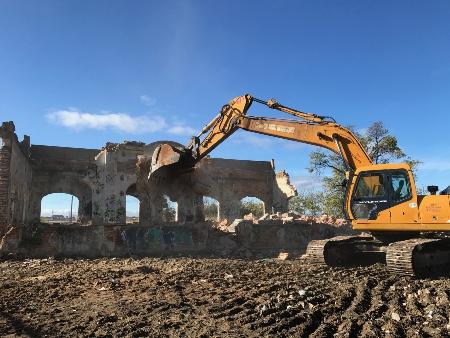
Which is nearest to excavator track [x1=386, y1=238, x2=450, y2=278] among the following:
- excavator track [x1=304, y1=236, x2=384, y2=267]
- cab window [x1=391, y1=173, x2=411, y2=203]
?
cab window [x1=391, y1=173, x2=411, y2=203]

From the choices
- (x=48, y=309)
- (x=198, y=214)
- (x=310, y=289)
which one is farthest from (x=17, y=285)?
(x=198, y=214)

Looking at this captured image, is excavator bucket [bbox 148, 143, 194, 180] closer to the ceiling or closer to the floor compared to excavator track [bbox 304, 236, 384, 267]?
closer to the ceiling

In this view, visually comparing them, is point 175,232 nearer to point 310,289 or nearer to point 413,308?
point 310,289

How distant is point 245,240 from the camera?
1736 cm

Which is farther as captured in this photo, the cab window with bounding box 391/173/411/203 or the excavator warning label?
the excavator warning label

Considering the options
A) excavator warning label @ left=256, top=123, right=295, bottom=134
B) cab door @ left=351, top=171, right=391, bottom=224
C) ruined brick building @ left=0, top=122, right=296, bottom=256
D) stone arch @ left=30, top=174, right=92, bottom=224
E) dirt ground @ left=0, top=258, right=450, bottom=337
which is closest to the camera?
dirt ground @ left=0, top=258, right=450, bottom=337

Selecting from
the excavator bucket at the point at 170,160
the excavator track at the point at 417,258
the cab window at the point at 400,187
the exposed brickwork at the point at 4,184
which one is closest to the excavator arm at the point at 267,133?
the excavator bucket at the point at 170,160

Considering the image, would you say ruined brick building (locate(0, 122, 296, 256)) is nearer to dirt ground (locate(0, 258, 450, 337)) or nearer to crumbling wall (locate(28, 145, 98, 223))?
crumbling wall (locate(28, 145, 98, 223))

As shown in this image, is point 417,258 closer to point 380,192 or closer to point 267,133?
point 380,192

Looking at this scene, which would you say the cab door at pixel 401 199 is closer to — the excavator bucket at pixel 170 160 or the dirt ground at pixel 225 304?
the dirt ground at pixel 225 304

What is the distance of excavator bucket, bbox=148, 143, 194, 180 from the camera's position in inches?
512

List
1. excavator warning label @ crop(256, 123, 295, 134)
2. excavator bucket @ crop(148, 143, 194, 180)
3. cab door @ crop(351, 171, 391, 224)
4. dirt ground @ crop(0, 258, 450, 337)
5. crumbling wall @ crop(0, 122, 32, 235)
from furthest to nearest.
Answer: crumbling wall @ crop(0, 122, 32, 235)
excavator bucket @ crop(148, 143, 194, 180)
excavator warning label @ crop(256, 123, 295, 134)
cab door @ crop(351, 171, 391, 224)
dirt ground @ crop(0, 258, 450, 337)

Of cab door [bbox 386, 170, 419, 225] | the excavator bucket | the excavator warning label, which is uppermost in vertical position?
the excavator warning label

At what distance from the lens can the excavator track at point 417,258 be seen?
8.27m
